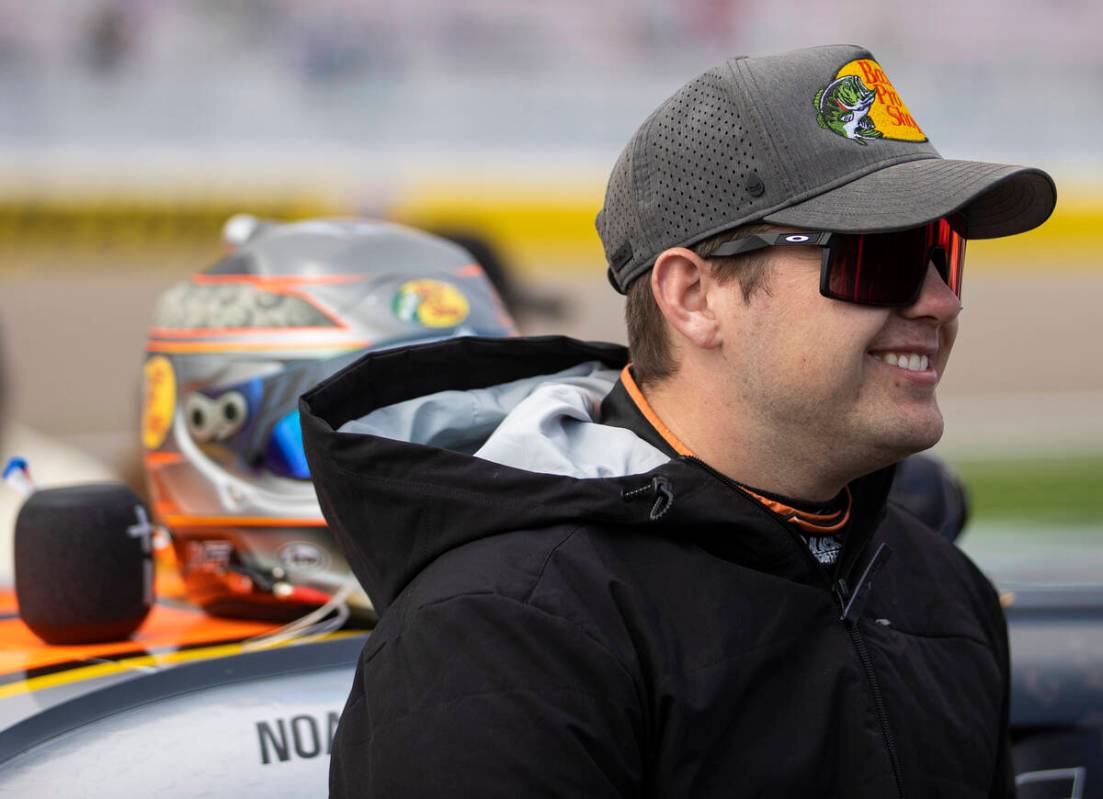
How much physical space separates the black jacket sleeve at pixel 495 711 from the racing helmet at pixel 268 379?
1031 millimetres

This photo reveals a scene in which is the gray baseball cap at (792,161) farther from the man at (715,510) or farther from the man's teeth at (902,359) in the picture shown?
the man's teeth at (902,359)

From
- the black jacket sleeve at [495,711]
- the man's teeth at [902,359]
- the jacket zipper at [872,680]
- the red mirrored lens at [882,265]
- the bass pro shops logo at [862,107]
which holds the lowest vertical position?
the jacket zipper at [872,680]

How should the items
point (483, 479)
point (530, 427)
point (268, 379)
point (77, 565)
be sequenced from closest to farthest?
point (483, 479) < point (530, 427) < point (77, 565) < point (268, 379)

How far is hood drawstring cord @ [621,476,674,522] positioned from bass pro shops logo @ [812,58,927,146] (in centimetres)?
42

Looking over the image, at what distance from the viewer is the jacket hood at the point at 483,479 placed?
4.61ft

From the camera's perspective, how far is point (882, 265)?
57.2 inches

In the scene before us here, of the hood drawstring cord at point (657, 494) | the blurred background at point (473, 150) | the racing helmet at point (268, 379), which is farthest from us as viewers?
the blurred background at point (473, 150)

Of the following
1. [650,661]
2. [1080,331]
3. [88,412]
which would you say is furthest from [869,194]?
[1080,331]

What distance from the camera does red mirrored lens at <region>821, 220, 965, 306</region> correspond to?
144cm

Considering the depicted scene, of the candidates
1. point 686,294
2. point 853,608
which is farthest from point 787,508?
point 686,294

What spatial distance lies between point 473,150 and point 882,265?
28.4 feet

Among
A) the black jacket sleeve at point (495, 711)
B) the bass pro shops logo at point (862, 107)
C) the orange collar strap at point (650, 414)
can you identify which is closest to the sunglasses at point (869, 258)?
the bass pro shops logo at point (862, 107)

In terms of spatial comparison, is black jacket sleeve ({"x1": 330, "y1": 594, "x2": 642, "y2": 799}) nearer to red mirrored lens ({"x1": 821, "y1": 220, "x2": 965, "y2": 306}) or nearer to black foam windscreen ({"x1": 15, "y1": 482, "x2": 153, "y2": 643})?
red mirrored lens ({"x1": 821, "y1": 220, "x2": 965, "y2": 306})

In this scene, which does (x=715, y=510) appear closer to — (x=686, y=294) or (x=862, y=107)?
(x=686, y=294)
